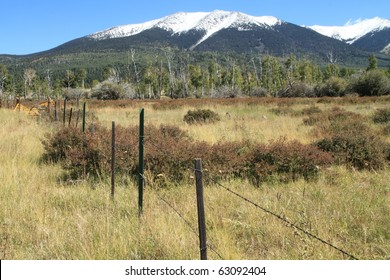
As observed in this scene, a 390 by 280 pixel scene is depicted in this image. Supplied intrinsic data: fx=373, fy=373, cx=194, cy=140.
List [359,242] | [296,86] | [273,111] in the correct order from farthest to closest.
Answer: [296,86] < [273,111] < [359,242]

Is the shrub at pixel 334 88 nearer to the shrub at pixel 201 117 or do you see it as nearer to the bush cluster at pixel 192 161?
the shrub at pixel 201 117

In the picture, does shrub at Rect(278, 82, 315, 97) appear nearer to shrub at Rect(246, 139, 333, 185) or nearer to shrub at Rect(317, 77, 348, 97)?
shrub at Rect(317, 77, 348, 97)

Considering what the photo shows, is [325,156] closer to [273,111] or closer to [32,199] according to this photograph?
[32,199]

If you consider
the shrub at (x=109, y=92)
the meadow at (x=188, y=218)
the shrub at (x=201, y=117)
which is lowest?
the meadow at (x=188, y=218)

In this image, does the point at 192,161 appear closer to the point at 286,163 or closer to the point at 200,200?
the point at 286,163

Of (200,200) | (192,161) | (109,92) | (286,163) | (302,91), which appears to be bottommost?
(286,163)

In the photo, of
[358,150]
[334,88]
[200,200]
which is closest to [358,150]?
[358,150]

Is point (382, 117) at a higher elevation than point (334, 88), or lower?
lower

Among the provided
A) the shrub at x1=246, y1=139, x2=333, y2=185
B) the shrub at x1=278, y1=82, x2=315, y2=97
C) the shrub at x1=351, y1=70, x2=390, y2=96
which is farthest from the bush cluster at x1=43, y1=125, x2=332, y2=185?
the shrub at x1=278, y1=82, x2=315, y2=97

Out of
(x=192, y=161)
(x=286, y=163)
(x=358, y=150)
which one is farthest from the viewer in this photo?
(x=358, y=150)

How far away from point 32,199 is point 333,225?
4332 millimetres

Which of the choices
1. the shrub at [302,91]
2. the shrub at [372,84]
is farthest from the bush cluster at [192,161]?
the shrub at [302,91]

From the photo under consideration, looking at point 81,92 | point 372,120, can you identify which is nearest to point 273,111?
point 372,120
